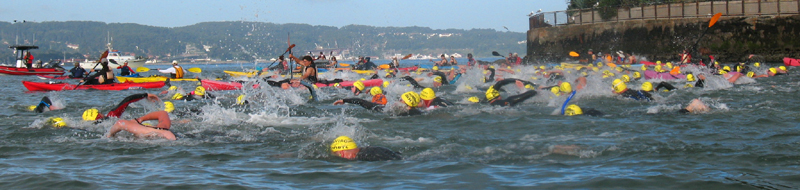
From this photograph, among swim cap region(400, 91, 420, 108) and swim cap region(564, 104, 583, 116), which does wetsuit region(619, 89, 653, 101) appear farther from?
swim cap region(400, 91, 420, 108)

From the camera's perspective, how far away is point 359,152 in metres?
6.45

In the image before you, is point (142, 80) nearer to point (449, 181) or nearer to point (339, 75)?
point (339, 75)

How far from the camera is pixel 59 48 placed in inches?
5295

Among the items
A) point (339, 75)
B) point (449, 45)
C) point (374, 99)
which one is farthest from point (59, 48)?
point (374, 99)

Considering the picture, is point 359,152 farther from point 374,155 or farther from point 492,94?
point 492,94

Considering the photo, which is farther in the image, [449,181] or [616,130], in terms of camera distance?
[616,130]

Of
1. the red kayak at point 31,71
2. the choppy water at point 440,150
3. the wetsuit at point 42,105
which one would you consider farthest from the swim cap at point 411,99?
the red kayak at point 31,71

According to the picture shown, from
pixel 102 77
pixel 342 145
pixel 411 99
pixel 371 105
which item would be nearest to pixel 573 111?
pixel 411 99

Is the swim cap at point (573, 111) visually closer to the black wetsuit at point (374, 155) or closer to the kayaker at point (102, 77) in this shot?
the black wetsuit at point (374, 155)

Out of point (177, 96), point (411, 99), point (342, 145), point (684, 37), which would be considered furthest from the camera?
point (684, 37)

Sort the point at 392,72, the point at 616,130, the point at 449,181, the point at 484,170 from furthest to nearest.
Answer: the point at 392,72, the point at 616,130, the point at 484,170, the point at 449,181

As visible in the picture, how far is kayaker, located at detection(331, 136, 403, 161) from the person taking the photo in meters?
6.39

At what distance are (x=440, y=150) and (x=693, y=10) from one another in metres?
27.1

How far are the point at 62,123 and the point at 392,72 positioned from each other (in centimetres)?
1485
